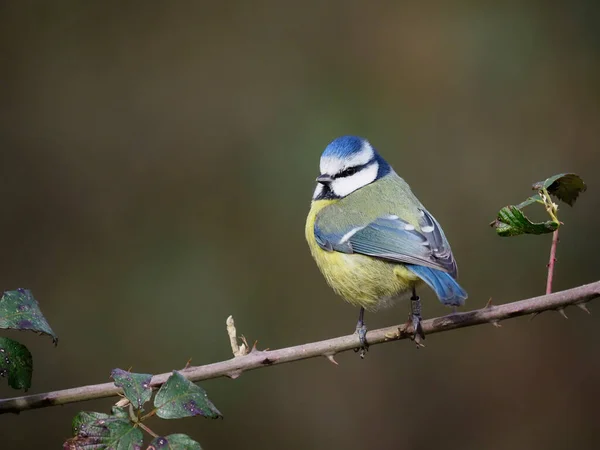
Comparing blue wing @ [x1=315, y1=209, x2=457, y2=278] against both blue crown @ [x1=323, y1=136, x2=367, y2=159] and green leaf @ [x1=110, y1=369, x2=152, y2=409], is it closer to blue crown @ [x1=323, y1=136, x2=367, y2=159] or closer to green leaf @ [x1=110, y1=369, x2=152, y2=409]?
blue crown @ [x1=323, y1=136, x2=367, y2=159]

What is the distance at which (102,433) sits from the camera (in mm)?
1395

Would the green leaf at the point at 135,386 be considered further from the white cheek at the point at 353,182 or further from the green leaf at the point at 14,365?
the white cheek at the point at 353,182

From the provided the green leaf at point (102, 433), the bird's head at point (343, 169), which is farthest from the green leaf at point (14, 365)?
the bird's head at point (343, 169)

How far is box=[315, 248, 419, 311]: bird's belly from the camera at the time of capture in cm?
251

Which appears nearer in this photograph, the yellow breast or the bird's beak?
the yellow breast

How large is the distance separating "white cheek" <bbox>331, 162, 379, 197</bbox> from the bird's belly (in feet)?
1.37

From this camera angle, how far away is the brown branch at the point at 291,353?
62.1 inches

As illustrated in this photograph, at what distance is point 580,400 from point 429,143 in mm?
1839

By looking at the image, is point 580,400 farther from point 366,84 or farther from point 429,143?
point 366,84

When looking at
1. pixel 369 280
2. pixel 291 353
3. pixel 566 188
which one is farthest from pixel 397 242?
pixel 291 353

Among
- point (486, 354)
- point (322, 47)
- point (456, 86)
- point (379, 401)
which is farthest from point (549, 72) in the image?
point (379, 401)

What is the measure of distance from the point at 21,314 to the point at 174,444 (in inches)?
18.0

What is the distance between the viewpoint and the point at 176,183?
4961 millimetres

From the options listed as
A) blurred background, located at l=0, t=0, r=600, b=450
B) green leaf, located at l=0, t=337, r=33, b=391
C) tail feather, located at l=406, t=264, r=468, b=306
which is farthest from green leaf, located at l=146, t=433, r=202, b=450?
blurred background, located at l=0, t=0, r=600, b=450
